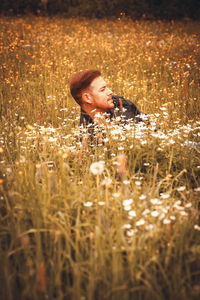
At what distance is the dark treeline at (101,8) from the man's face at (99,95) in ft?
50.5

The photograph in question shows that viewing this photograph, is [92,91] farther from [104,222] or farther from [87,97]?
[104,222]

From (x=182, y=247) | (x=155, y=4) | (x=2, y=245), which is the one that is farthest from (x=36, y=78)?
(x=155, y=4)

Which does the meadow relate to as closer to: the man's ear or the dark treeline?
the man's ear

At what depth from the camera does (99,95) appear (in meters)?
3.45

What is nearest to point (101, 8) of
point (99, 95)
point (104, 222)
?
point (99, 95)

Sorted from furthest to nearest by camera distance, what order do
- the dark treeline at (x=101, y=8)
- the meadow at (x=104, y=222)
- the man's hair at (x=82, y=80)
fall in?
the dark treeline at (x=101, y=8) → the man's hair at (x=82, y=80) → the meadow at (x=104, y=222)

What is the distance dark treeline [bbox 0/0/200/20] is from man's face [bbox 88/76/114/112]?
606 inches

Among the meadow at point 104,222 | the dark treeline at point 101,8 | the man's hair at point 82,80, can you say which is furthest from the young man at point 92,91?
the dark treeline at point 101,8

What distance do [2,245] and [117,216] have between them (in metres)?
0.78

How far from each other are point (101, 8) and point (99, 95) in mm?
15732

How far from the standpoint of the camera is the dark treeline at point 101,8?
1744cm

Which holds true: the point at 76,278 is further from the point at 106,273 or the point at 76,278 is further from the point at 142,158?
the point at 142,158

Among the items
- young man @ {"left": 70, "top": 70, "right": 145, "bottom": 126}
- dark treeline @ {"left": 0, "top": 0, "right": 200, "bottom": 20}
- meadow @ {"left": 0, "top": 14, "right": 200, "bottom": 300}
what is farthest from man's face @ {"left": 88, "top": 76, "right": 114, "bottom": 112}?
dark treeline @ {"left": 0, "top": 0, "right": 200, "bottom": 20}

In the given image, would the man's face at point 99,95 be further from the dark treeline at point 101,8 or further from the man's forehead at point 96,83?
the dark treeline at point 101,8
